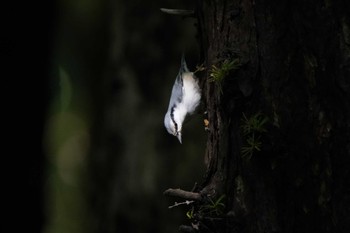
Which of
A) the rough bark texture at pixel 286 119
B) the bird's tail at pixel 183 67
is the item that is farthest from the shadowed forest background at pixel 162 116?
the bird's tail at pixel 183 67

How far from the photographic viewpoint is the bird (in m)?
3.28

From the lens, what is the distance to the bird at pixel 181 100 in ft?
10.8

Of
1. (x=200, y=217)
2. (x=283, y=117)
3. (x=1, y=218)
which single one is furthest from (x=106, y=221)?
(x=283, y=117)

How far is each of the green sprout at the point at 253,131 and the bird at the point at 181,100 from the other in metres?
1.57

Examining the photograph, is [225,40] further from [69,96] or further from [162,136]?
[69,96]

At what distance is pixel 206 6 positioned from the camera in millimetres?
1888

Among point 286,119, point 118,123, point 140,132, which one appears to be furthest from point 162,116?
point 286,119

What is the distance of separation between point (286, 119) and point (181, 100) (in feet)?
6.24

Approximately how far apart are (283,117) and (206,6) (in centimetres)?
51

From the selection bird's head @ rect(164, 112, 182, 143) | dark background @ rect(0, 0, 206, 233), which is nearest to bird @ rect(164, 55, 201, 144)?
bird's head @ rect(164, 112, 182, 143)

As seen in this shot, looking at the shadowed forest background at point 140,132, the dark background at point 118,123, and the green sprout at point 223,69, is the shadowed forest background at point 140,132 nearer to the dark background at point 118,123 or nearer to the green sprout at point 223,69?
the dark background at point 118,123

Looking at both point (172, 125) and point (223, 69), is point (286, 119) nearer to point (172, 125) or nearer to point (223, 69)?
point (223, 69)

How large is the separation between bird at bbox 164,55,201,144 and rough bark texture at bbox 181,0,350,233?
1.54m

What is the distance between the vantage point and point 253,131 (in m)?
1.60
